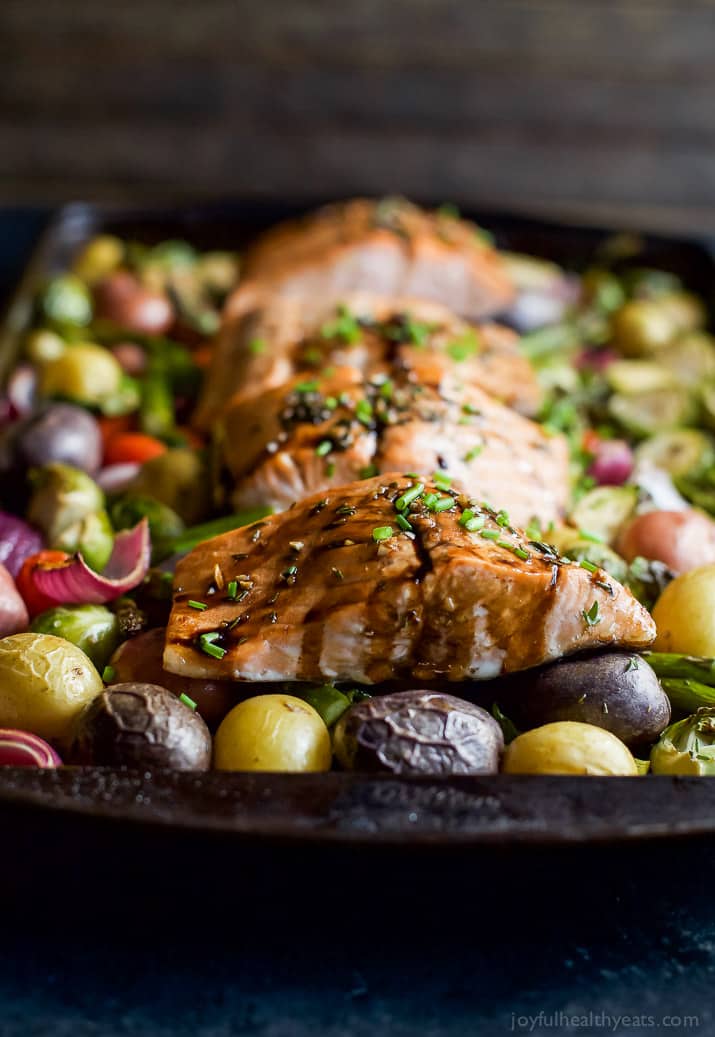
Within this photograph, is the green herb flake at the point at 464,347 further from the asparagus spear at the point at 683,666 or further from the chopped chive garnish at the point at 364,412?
the asparagus spear at the point at 683,666

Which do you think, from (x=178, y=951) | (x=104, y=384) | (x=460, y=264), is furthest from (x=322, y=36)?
(x=178, y=951)

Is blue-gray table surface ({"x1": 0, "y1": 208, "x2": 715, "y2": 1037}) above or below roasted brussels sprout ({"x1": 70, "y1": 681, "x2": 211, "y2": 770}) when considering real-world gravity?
below

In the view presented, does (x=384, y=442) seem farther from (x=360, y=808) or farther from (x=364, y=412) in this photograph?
(x=360, y=808)

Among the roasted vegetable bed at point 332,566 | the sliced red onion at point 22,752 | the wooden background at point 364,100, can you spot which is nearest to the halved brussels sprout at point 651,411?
the roasted vegetable bed at point 332,566

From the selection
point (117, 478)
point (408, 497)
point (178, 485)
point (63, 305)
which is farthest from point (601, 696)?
point (63, 305)

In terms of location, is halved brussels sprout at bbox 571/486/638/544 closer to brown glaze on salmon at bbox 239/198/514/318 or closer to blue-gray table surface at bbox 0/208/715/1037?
blue-gray table surface at bbox 0/208/715/1037

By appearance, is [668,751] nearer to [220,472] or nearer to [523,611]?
[523,611]

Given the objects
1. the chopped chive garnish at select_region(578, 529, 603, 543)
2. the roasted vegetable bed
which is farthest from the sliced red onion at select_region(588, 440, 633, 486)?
the chopped chive garnish at select_region(578, 529, 603, 543)
